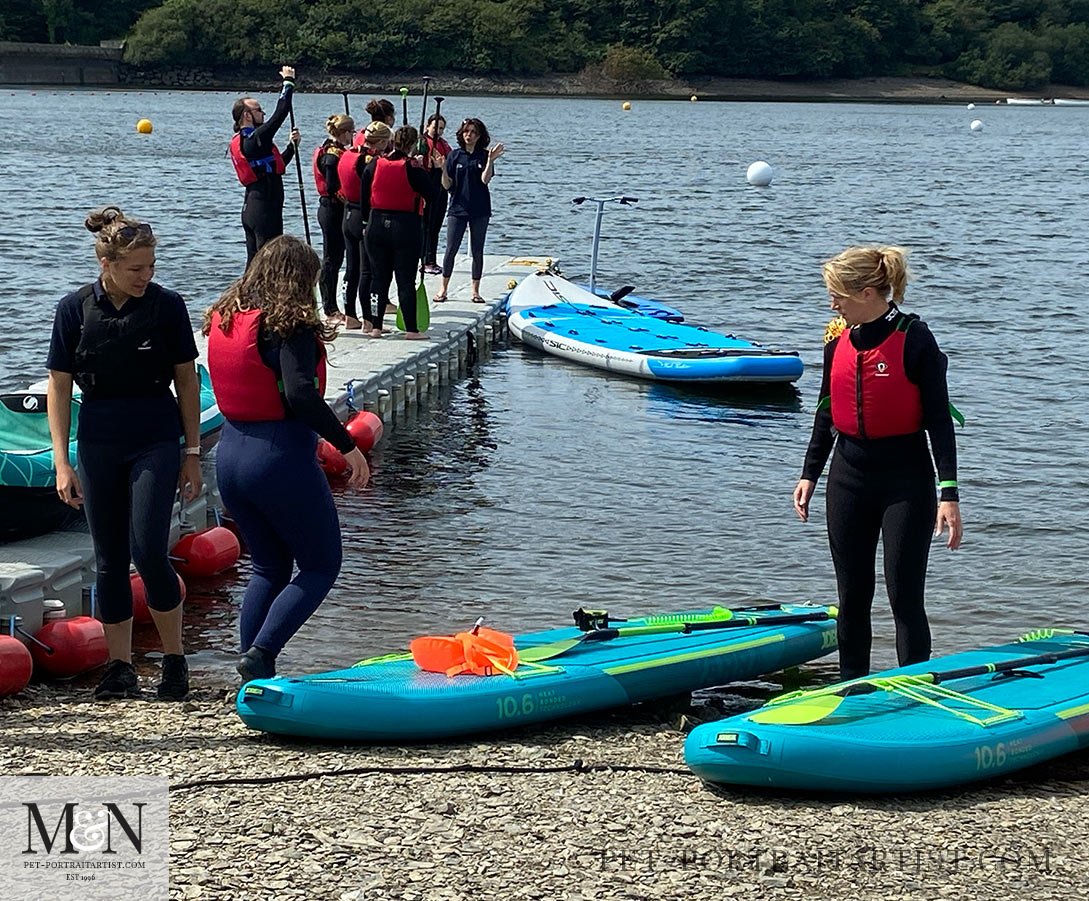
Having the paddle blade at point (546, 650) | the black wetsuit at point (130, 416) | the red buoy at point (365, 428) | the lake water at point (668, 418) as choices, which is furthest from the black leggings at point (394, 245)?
the black wetsuit at point (130, 416)

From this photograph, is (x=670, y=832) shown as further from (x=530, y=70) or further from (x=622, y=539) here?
(x=530, y=70)

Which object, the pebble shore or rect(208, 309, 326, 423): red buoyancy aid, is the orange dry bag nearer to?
Result: the pebble shore

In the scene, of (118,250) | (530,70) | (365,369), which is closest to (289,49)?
(530,70)

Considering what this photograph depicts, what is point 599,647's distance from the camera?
6094 millimetres

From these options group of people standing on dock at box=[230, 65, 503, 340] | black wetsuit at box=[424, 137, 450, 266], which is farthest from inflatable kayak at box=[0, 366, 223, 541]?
black wetsuit at box=[424, 137, 450, 266]

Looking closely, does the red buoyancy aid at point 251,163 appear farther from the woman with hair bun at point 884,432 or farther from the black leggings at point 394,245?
the woman with hair bun at point 884,432

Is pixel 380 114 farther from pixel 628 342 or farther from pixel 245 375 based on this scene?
pixel 245 375

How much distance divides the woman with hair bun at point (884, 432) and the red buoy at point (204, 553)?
3.77m

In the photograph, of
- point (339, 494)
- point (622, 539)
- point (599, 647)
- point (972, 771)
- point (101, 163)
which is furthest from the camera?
point (101, 163)

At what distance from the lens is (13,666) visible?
5.94 metres

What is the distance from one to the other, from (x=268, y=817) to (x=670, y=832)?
3.88 feet

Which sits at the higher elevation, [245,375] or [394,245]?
[245,375]

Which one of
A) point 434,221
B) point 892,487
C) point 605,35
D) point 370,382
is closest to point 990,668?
point 892,487

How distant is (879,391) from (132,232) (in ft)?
8.45
